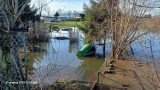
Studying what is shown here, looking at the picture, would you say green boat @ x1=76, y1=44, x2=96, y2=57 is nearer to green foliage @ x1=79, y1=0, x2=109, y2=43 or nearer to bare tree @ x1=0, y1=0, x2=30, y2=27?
green foliage @ x1=79, y1=0, x2=109, y2=43

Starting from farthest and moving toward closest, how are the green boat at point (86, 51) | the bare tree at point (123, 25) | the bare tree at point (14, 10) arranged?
the green boat at point (86, 51), the bare tree at point (123, 25), the bare tree at point (14, 10)

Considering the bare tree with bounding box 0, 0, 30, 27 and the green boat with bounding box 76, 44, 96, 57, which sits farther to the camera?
the green boat with bounding box 76, 44, 96, 57

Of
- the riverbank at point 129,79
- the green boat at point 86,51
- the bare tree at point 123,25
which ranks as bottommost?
the riverbank at point 129,79

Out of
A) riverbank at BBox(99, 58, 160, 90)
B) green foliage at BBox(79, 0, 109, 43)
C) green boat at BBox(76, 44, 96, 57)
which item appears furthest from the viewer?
green foliage at BBox(79, 0, 109, 43)

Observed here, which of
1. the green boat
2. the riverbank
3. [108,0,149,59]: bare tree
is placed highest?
[108,0,149,59]: bare tree

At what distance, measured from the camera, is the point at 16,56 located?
16.6ft

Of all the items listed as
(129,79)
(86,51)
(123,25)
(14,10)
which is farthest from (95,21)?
(14,10)

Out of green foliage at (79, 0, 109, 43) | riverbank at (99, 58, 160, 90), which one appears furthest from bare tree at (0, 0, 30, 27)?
green foliage at (79, 0, 109, 43)

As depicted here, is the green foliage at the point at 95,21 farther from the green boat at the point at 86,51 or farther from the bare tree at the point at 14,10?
the bare tree at the point at 14,10

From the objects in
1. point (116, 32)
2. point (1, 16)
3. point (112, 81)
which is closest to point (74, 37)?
point (116, 32)

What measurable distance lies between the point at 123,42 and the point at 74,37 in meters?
10.7

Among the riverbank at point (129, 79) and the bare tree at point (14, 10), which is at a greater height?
the bare tree at point (14, 10)

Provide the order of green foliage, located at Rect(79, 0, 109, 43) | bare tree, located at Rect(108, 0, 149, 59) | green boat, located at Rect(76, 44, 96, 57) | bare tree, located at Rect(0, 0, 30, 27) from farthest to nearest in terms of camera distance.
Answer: green foliage, located at Rect(79, 0, 109, 43) < green boat, located at Rect(76, 44, 96, 57) < bare tree, located at Rect(108, 0, 149, 59) < bare tree, located at Rect(0, 0, 30, 27)

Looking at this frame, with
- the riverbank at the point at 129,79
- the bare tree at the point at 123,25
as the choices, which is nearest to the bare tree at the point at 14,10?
the riverbank at the point at 129,79
